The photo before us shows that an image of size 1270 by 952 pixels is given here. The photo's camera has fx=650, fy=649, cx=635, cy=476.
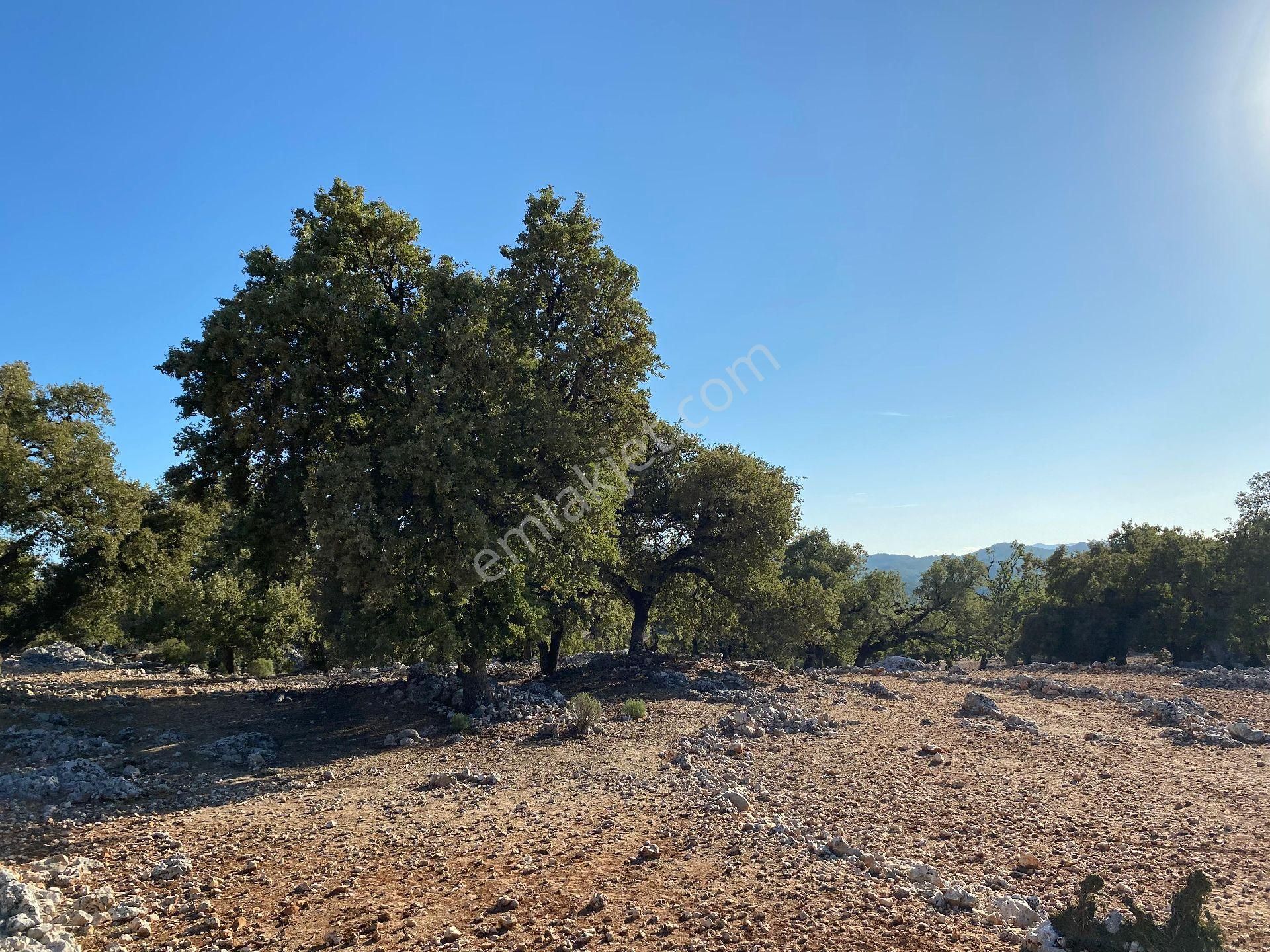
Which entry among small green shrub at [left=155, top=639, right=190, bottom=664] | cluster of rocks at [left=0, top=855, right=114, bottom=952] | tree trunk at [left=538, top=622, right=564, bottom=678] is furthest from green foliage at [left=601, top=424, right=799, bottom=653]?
→ small green shrub at [left=155, top=639, right=190, bottom=664]

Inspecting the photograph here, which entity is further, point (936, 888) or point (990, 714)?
point (990, 714)

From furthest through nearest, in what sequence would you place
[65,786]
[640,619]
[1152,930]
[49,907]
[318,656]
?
1. [318,656]
2. [640,619]
3. [65,786]
4. [49,907]
5. [1152,930]

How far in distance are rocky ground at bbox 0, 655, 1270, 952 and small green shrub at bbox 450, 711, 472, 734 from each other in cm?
21

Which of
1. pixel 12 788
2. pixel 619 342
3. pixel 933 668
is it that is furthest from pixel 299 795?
pixel 933 668

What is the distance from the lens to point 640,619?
25.6m

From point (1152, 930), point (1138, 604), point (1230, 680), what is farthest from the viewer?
point (1138, 604)

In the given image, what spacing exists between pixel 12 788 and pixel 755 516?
62.2 feet

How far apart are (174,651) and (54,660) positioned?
6.23 m

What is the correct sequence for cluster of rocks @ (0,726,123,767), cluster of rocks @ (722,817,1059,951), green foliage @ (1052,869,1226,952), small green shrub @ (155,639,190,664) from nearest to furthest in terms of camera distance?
green foliage @ (1052,869,1226,952)
cluster of rocks @ (722,817,1059,951)
cluster of rocks @ (0,726,123,767)
small green shrub @ (155,639,190,664)

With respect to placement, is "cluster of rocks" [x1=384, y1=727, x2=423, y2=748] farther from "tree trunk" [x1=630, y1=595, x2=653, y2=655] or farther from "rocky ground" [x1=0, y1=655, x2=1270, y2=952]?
"tree trunk" [x1=630, y1=595, x2=653, y2=655]

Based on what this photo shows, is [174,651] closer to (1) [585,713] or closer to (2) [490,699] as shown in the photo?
(2) [490,699]

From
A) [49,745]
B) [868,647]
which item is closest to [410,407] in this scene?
[49,745]

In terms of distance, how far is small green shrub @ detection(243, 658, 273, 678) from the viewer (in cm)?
2573

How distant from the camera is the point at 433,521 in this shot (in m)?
13.6
